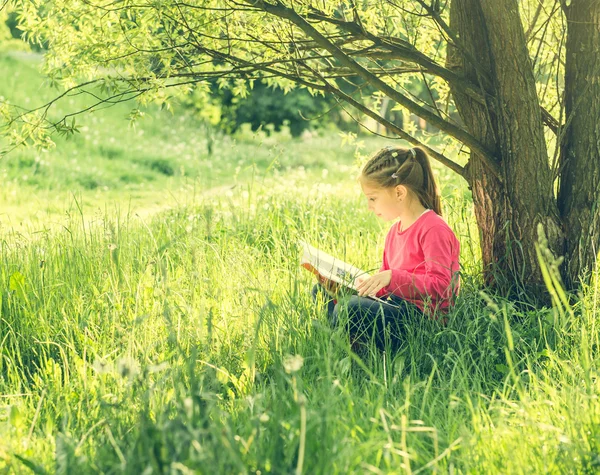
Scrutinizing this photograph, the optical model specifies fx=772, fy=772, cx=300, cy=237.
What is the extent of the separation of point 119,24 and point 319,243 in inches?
84.4

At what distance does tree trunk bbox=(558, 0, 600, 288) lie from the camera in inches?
155

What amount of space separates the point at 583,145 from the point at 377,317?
1.45 metres

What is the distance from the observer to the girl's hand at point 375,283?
11.8 ft

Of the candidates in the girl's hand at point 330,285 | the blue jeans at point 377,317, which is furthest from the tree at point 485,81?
the girl's hand at point 330,285

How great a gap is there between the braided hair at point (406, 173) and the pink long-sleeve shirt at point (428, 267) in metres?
0.14

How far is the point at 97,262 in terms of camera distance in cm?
444

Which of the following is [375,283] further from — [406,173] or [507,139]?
[507,139]

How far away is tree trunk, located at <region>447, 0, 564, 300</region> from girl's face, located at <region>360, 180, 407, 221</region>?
1.70 feet

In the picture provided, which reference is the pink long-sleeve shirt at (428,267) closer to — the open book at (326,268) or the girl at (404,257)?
the girl at (404,257)

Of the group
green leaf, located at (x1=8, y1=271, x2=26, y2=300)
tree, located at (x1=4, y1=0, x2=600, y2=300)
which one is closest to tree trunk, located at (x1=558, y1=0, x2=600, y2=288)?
tree, located at (x1=4, y1=0, x2=600, y2=300)

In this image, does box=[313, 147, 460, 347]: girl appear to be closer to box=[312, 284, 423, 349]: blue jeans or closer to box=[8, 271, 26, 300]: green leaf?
box=[312, 284, 423, 349]: blue jeans

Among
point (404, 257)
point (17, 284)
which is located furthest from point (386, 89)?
point (17, 284)

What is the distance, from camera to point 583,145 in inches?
156

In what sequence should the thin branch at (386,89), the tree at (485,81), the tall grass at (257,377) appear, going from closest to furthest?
the tall grass at (257,377) → the thin branch at (386,89) → the tree at (485,81)
